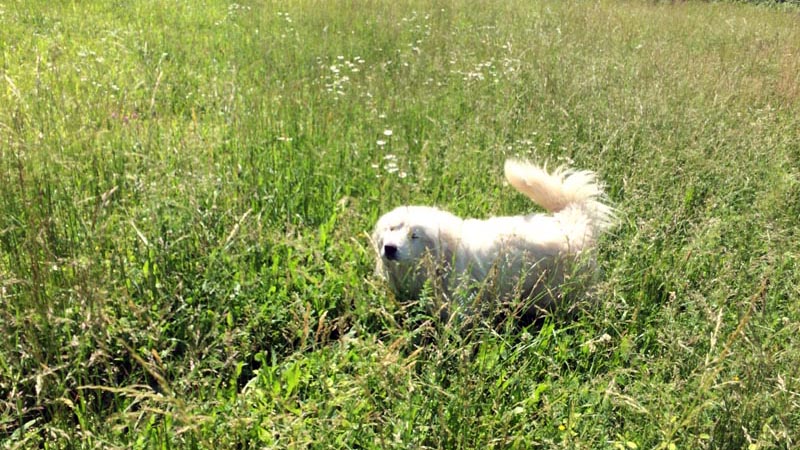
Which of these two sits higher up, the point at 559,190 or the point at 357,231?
the point at 559,190

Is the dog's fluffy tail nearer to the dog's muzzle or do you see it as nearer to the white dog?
the white dog

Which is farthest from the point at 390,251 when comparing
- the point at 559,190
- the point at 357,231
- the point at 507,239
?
the point at 559,190

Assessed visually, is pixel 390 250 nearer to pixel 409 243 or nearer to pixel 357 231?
pixel 409 243

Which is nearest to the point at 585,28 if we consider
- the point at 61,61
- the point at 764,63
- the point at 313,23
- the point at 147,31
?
the point at 764,63

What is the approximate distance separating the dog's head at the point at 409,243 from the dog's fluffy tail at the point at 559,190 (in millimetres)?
409

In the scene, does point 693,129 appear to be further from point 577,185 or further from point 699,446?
point 699,446

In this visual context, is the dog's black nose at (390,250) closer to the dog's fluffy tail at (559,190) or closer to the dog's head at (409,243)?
the dog's head at (409,243)

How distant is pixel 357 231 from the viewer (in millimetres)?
2637

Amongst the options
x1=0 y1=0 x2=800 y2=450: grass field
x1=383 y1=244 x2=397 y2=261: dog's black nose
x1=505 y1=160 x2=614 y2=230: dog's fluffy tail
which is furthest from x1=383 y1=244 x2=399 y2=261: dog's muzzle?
x1=505 y1=160 x2=614 y2=230: dog's fluffy tail

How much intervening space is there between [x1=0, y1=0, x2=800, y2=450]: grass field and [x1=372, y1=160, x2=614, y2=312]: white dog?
13 cm

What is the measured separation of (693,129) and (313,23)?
3.66 metres

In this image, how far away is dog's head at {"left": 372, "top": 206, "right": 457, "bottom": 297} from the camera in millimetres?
2293

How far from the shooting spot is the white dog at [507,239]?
233cm

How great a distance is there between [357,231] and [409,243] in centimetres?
40
